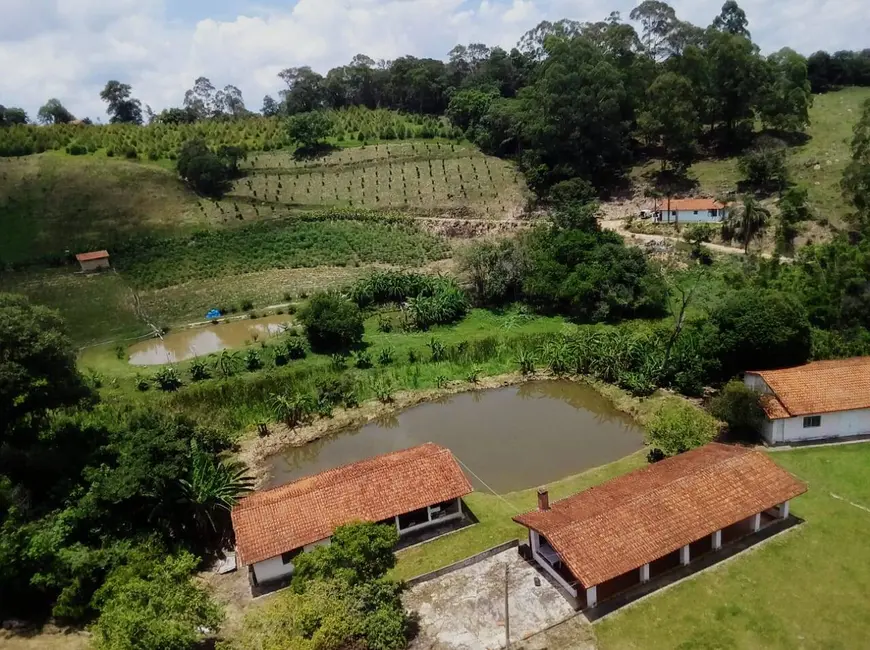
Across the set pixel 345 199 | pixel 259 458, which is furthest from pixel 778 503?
pixel 345 199

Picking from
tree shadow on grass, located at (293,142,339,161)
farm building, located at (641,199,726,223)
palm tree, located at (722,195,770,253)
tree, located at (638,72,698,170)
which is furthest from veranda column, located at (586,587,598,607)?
tree shadow on grass, located at (293,142,339,161)

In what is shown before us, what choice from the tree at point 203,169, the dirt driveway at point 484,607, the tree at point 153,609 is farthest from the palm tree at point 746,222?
the tree at point 203,169

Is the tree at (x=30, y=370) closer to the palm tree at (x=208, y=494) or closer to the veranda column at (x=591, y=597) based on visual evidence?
the palm tree at (x=208, y=494)

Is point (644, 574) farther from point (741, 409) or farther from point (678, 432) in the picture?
point (741, 409)

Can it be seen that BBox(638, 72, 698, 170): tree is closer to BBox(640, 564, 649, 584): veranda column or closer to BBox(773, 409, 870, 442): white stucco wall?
BBox(773, 409, 870, 442): white stucco wall

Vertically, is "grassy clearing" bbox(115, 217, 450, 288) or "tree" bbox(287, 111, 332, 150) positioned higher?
"tree" bbox(287, 111, 332, 150)

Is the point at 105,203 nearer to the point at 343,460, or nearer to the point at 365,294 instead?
the point at 365,294

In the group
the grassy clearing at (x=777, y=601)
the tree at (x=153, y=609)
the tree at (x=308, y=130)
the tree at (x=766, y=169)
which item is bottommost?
the grassy clearing at (x=777, y=601)
